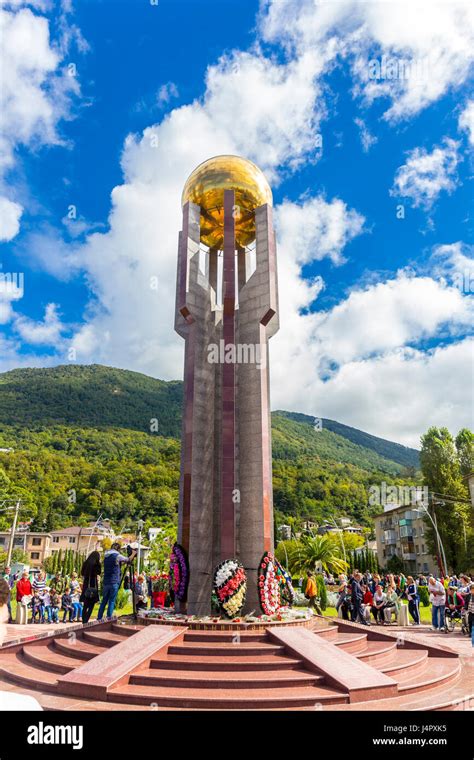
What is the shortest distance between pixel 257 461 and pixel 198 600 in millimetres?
4216

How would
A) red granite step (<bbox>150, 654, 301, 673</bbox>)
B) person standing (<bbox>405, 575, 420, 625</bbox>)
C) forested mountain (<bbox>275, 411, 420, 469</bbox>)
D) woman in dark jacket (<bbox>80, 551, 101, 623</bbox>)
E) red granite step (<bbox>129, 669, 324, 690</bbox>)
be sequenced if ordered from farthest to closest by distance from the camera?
forested mountain (<bbox>275, 411, 420, 469</bbox>), person standing (<bbox>405, 575, 420, 625</bbox>), woman in dark jacket (<bbox>80, 551, 101, 623</bbox>), red granite step (<bbox>150, 654, 301, 673</bbox>), red granite step (<bbox>129, 669, 324, 690</bbox>)

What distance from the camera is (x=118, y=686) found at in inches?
305

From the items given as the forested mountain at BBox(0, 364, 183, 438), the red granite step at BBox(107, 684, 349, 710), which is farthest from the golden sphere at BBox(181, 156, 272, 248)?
the forested mountain at BBox(0, 364, 183, 438)

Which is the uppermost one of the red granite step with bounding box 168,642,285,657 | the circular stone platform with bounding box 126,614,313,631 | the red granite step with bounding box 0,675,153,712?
the circular stone platform with bounding box 126,614,313,631

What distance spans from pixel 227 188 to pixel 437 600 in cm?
1512

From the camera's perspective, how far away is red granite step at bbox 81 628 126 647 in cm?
1038

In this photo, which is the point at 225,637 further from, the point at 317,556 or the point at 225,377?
the point at 317,556

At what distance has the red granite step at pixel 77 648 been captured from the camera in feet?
32.2

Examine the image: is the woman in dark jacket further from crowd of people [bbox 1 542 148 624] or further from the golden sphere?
the golden sphere

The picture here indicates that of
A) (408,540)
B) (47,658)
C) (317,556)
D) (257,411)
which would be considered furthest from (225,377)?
(408,540)

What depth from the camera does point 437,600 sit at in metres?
16.2

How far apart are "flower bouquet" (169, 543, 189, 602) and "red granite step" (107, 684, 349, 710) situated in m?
6.14

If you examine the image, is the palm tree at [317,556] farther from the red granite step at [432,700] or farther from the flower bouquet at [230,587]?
the red granite step at [432,700]
